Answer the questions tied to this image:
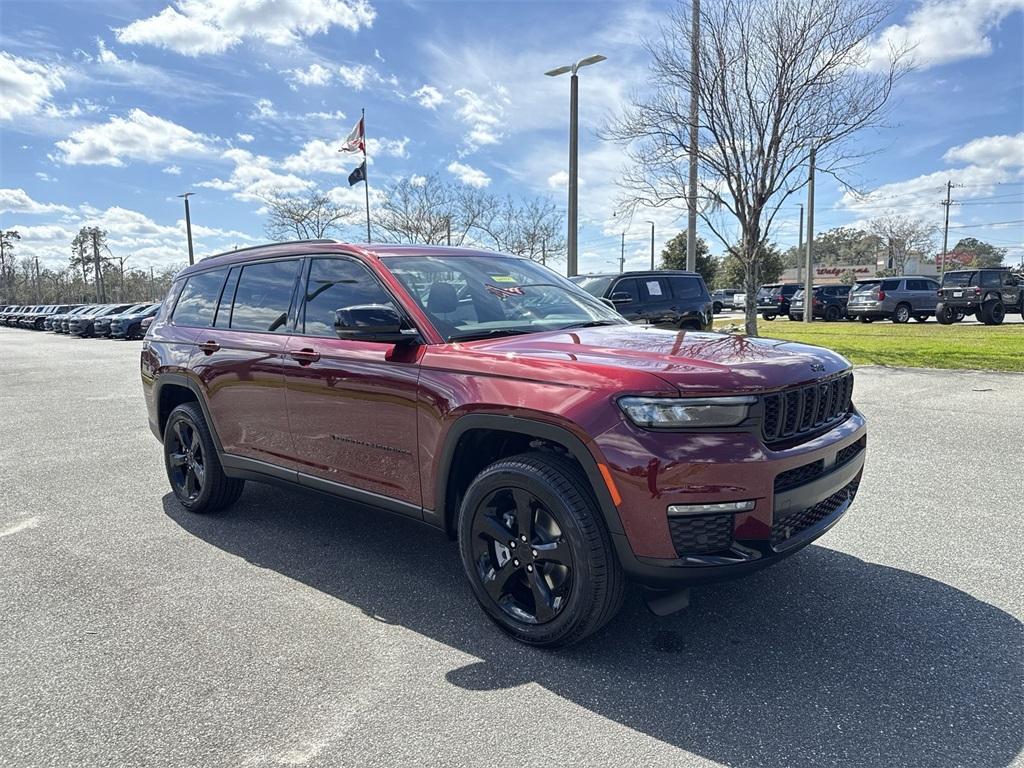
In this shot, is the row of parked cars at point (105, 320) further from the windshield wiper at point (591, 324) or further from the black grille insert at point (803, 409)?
the black grille insert at point (803, 409)

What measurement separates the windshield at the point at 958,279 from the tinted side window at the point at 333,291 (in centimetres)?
2362

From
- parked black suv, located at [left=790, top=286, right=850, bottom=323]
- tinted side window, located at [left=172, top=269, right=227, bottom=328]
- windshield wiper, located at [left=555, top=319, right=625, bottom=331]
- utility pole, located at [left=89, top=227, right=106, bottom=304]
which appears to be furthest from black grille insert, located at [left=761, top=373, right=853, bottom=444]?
utility pole, located at [left=89, top=227, right=106, bottom=304]

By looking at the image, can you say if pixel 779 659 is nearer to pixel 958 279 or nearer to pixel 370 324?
pixel 370 324

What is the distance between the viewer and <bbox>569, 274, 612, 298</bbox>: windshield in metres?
12.8

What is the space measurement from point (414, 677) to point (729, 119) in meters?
12.2

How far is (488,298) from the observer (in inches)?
148

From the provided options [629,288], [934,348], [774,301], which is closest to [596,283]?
[629,288]

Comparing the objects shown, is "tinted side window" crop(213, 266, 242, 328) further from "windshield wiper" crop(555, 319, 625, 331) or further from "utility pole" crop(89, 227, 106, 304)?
"utility pole" crop(89, 227, 106, 304)

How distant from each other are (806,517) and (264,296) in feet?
10.8

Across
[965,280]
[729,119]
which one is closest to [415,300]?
[729,119]

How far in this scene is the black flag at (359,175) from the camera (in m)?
26.7

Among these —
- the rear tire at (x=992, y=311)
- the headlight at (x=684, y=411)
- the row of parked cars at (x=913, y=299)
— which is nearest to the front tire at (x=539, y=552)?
the headlight at (x=684, y=411)

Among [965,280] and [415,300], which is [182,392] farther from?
[965,280]

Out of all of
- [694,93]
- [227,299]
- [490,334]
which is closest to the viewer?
→ [490,334]
